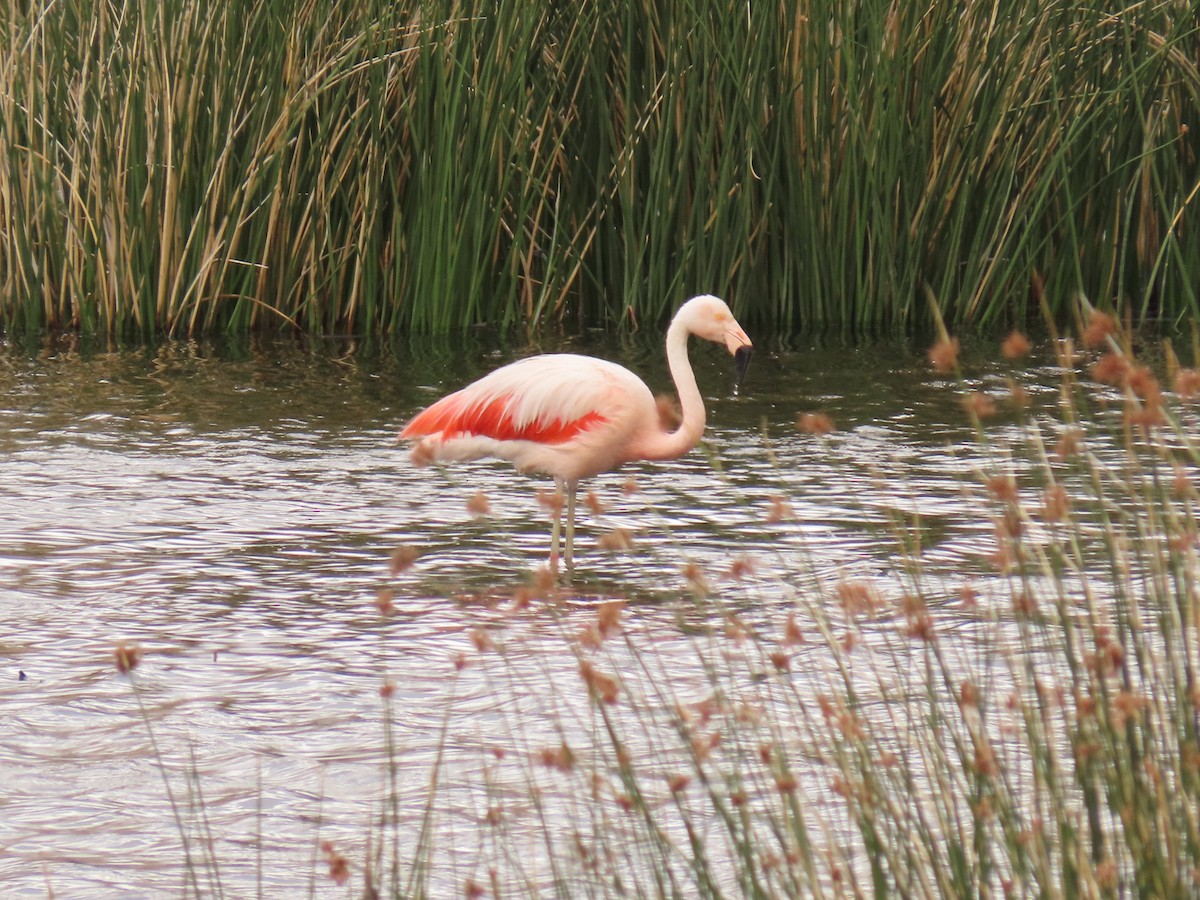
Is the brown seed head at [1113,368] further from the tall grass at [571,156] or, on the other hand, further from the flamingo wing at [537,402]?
the tall grass at [571,156]

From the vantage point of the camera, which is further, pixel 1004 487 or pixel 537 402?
pixel 537 402

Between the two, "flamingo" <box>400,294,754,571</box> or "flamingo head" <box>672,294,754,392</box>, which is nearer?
"flamingo" <box>400,294,754,571</box>

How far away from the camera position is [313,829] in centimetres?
362

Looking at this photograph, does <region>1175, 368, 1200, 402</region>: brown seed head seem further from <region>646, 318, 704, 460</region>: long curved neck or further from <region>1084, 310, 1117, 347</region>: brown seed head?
<region>646, 318, 704, 460</region>: long curved neck

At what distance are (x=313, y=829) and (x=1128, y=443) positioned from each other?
Result: 5.71 feet

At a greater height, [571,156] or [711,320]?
[571,156]

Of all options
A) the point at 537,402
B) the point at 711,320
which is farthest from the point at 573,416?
the point at 711,320

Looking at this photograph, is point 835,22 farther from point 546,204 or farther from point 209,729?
point 209,729

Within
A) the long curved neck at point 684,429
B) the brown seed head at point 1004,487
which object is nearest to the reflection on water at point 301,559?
the long curved neck at point 684,429

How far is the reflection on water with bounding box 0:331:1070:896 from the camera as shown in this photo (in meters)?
3.70

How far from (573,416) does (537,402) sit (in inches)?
4.7

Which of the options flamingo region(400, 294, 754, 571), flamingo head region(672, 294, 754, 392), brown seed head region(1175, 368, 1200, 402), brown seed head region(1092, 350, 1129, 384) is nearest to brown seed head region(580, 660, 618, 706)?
brown seed head region(1092, 350, 1129, 384)

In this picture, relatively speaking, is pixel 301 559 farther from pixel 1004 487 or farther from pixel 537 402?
pixel 1004 487

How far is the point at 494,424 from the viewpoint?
593 cm
